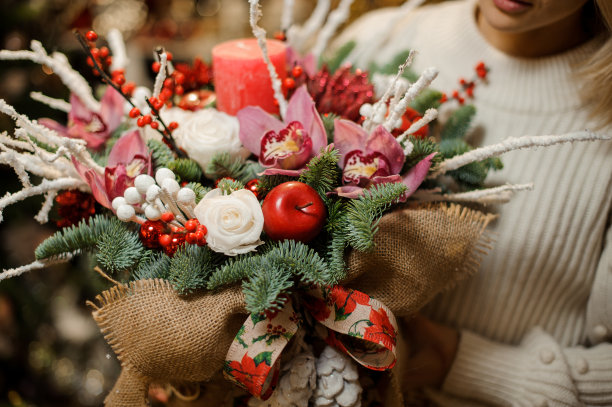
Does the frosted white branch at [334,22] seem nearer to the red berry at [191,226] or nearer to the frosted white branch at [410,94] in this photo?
the frosted white branch at [410,94]

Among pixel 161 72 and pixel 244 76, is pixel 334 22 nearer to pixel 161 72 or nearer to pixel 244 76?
pixel 244 76

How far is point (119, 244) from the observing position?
492mm

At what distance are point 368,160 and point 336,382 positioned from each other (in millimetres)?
276

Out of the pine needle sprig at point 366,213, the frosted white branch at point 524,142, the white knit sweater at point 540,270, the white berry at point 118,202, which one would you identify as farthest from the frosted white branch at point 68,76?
the white knit sweater at point 540,270

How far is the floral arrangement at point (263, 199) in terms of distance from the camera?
460 mm

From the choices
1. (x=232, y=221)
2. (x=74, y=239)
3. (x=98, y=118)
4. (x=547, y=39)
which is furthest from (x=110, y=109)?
(x=547, y=39)

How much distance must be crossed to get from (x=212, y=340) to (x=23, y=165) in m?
0.31

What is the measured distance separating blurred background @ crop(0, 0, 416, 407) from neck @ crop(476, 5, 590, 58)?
797mm

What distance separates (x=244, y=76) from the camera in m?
0.63

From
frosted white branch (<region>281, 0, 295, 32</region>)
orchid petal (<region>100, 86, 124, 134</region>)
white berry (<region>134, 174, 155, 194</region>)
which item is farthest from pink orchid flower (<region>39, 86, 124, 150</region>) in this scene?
frosted white branch (<region>281, 0, 295, 32</region>)

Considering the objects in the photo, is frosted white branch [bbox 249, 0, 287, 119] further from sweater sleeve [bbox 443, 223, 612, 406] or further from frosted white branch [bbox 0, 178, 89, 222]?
sweater sleeve [bbox 443, 223, 612, 406]

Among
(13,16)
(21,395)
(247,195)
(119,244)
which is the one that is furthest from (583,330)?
(21,395)

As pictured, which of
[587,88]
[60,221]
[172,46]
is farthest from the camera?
[172,46]

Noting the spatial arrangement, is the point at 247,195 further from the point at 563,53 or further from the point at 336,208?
the point at 563,53
